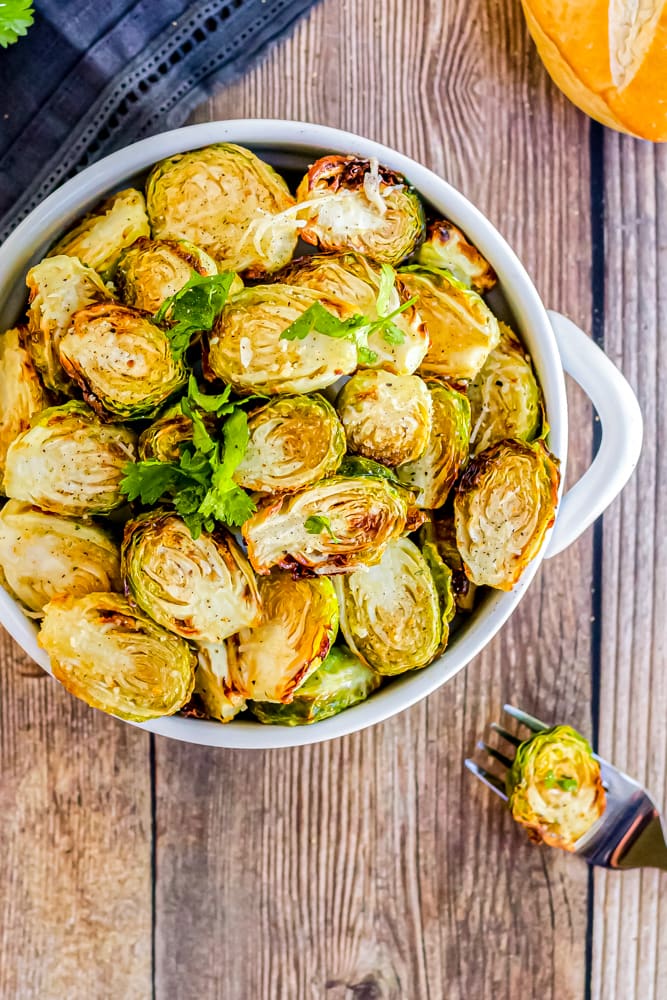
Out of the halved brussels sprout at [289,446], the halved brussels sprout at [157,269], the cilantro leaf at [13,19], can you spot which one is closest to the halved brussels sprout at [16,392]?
the halved brussels sprout at [157,269]

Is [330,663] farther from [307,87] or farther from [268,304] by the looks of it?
[307,87]

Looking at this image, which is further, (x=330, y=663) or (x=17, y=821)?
(x=17, y=821)

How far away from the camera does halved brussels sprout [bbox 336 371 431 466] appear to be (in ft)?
3.33

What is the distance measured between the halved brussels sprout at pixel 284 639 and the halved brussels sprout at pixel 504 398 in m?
0.27

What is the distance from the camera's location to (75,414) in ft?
3.41

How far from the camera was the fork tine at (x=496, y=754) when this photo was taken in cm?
141

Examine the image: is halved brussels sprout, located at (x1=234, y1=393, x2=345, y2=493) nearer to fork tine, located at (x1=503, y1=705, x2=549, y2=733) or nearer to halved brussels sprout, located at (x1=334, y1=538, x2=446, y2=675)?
halved brussels sprout, located at (x1=334, y1=538, x2=446, y2=675)

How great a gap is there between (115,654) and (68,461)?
0.70ft

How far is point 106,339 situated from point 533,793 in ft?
2.84

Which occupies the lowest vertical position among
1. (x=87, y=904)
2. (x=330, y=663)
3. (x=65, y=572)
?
(x=87, y=904)

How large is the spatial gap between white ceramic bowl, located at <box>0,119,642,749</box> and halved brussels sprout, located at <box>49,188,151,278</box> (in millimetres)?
22

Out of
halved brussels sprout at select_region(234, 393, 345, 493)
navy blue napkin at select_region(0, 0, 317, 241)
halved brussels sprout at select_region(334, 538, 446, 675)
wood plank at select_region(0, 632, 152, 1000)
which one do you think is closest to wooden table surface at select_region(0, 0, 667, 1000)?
wood plank at select_region(0, 632, 152, 1000)

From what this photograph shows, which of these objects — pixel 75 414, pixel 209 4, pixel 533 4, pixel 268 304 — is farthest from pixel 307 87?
pixel 75 414

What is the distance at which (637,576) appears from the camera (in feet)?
4.76
